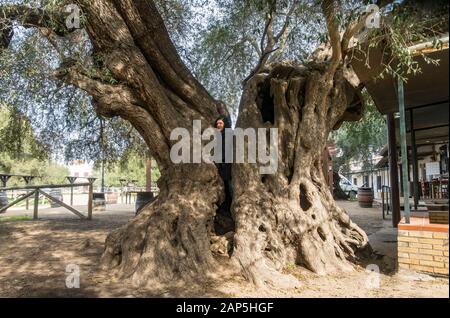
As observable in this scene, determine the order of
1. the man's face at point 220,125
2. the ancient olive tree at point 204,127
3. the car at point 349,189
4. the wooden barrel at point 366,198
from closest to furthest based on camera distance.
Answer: the ancient olive tree at point 204,127 → the man's face at point 220,125 → the wooden barrel at point 366,198 → the car at point 349,189

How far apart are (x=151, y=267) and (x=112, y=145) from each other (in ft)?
24.8

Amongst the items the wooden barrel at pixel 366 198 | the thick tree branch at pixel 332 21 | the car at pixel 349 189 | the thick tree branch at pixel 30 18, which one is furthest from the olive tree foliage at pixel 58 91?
the car at pixel 349 189

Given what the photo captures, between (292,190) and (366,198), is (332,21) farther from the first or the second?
(366,198)

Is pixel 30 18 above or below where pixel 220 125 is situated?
above

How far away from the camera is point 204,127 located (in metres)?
7.17

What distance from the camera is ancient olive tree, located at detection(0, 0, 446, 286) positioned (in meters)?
5.86

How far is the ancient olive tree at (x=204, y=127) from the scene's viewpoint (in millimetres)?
5855

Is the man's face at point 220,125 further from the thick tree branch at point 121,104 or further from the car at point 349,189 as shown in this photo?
the car at point 349,189

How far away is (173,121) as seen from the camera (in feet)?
22.6

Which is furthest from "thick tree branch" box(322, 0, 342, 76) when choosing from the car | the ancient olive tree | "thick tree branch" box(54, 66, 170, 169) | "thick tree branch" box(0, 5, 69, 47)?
the car

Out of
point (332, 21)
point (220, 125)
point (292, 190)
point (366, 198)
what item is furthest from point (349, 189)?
point (332, 21)

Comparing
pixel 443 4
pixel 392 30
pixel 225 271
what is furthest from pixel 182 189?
pixel 443 4

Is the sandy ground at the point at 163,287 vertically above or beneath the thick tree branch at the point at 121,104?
beneath
